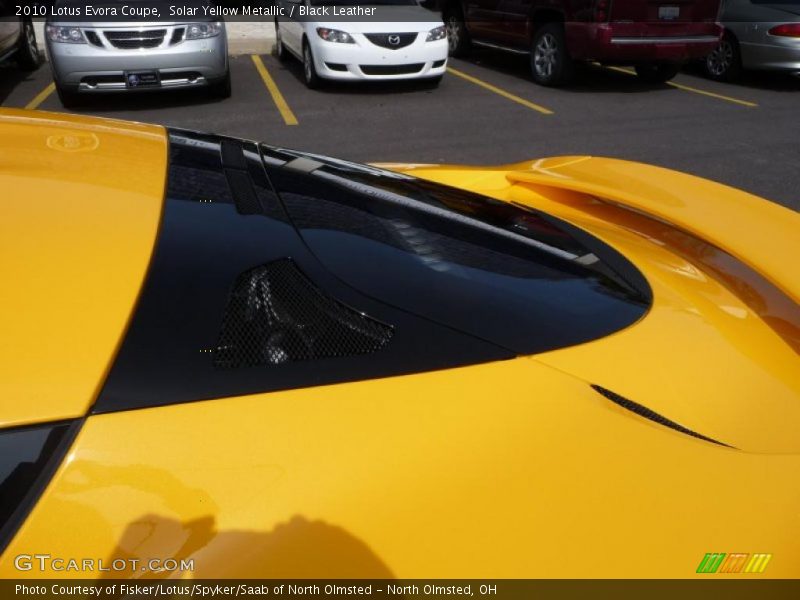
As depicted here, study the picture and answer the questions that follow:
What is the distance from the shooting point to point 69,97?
8.52m

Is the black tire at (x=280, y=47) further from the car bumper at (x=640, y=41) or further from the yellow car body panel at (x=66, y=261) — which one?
the yellow car body panel at (x=66, y=261)

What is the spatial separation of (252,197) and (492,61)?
460 inches

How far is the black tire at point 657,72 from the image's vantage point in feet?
33.0

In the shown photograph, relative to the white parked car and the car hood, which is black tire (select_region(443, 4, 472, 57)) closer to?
the white parked car

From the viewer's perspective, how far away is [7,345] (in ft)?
3.28

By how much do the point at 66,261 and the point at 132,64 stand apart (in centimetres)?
783

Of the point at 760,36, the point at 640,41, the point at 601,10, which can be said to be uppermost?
the point at 601,10

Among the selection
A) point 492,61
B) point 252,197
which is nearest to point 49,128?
point 252,197

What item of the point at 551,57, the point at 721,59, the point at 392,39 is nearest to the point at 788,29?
the point at 721,59

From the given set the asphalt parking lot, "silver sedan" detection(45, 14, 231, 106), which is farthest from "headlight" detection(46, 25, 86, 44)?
the asphalt parking lot

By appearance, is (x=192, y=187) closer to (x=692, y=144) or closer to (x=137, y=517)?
(x=137, y=517)

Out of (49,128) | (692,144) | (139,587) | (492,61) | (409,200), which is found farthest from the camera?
(492,61)

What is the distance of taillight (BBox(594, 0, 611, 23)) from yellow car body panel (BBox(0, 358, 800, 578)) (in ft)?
27.7

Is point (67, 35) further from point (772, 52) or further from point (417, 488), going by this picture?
point (772, 52)
